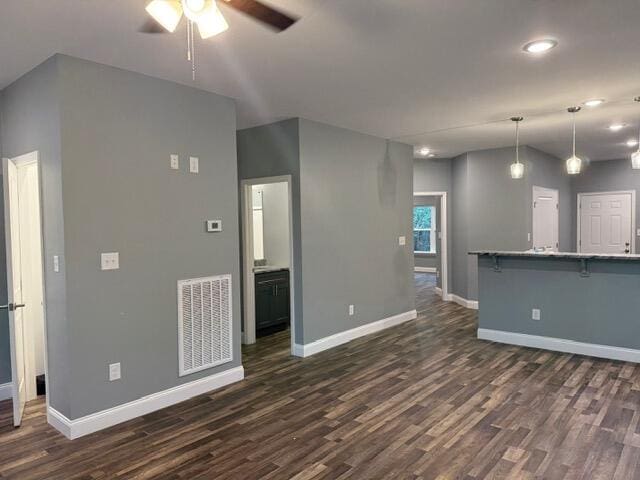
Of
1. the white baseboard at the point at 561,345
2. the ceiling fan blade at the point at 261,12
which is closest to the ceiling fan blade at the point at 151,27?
the ceiling fan blade at the point at 261,12

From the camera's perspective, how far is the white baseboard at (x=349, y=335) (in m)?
4.82

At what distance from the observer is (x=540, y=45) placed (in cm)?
284

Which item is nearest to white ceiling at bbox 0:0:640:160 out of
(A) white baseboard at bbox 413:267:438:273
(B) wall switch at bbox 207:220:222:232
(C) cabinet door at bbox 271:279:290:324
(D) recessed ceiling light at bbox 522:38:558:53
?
(D) recessed ceiling light at bbox 522:38:558:53

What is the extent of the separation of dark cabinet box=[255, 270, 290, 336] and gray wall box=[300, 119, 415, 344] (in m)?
1.00

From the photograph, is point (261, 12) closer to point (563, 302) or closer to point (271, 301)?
point (271, 301)

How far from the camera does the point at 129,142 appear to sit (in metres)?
3.25

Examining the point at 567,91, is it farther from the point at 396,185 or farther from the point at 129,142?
the point at 129,142

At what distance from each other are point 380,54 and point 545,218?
18.9ft

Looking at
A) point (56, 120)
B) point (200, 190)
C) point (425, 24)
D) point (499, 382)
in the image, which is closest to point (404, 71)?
point (425, 24)

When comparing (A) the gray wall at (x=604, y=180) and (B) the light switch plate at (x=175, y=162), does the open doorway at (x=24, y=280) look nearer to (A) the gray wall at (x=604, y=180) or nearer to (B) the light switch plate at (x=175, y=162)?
(B) the light switch plate at (x=175, y=162)

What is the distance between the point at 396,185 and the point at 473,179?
1.74 m

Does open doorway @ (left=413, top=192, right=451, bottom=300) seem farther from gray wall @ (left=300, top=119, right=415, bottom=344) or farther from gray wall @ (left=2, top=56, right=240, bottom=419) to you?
gray wall @ (left=2, top=56, right=240, bottom=419)

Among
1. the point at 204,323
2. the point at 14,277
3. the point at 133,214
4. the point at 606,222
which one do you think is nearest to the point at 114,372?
the point at 204,323

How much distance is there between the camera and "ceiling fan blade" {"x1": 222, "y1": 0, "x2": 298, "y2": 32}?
1988mm
